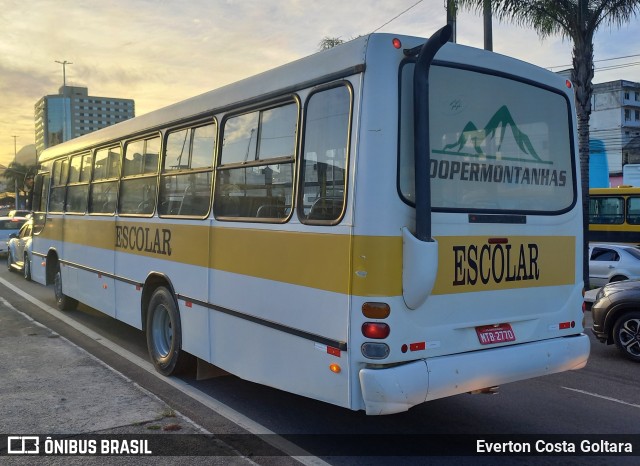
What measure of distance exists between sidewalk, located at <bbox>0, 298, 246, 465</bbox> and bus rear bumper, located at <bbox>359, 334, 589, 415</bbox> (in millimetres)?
1325

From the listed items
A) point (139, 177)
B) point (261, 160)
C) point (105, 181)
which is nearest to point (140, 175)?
point (139, 177)

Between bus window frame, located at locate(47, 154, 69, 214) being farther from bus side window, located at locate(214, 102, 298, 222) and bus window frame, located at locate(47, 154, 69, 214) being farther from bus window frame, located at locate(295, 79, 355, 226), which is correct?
bus window frame, located at locate(295, 79, 355, 226)

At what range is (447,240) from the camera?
4602 mm

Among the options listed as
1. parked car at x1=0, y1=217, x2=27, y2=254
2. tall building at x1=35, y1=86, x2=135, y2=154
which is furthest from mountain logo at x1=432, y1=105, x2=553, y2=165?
tall building at x1=35, y1=86, x2=135, y2=154

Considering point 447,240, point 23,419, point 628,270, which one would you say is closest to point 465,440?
point 447,240

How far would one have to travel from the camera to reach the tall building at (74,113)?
231 feet

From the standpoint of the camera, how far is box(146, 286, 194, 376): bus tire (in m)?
6.72

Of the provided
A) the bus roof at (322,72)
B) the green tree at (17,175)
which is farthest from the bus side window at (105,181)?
the green tree at (17,175)

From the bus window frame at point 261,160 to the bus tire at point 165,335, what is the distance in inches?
59.3

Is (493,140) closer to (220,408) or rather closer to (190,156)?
(190,156)

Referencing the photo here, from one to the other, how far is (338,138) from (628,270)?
40.5ft

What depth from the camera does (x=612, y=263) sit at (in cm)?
1476

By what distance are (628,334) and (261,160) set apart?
5.65 m

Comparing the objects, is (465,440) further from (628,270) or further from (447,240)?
(628,270)
